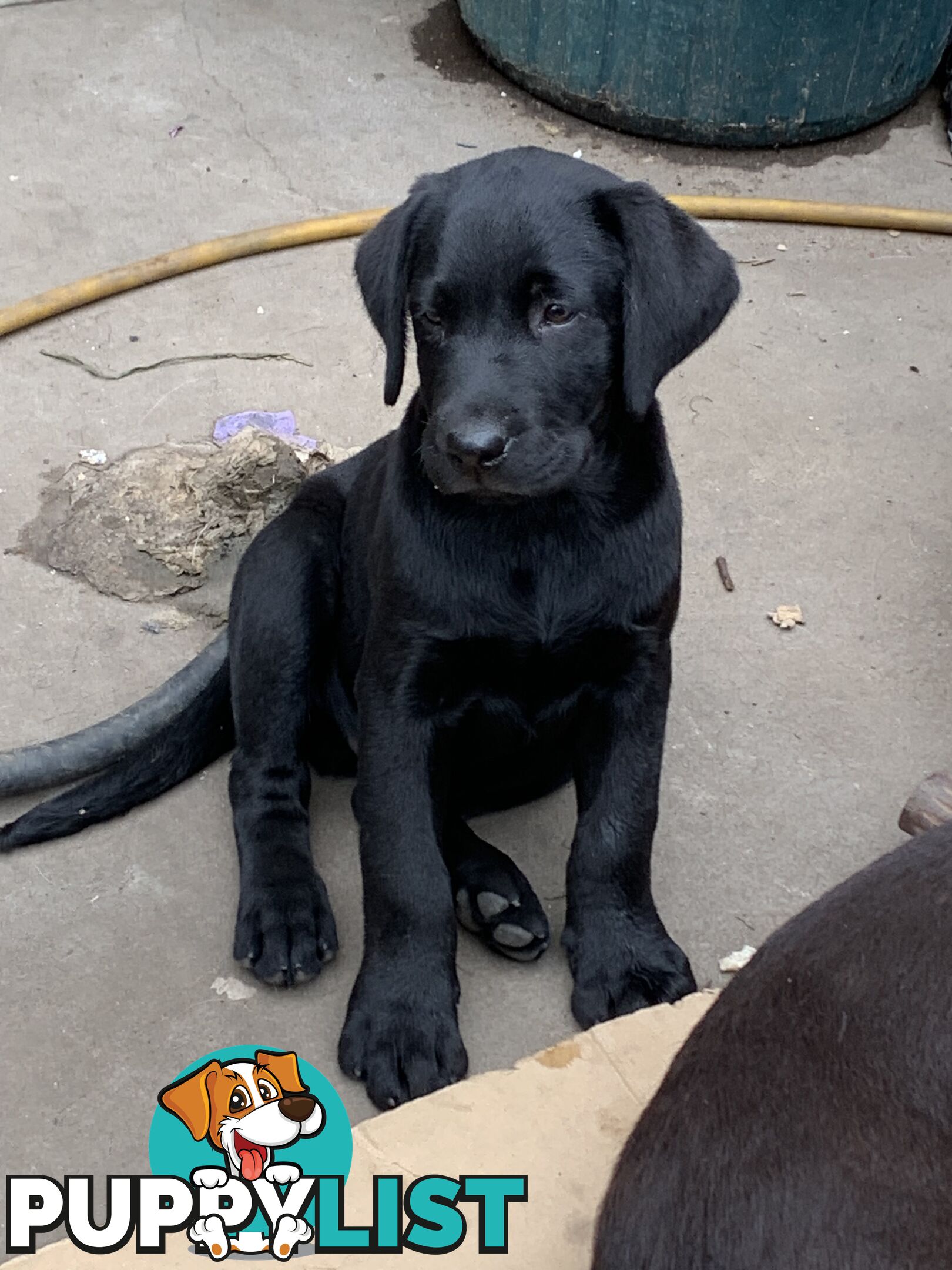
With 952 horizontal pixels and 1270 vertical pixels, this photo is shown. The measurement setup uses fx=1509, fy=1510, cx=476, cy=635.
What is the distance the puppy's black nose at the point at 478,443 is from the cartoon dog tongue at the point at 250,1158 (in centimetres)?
122

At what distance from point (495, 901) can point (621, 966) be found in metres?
0.28

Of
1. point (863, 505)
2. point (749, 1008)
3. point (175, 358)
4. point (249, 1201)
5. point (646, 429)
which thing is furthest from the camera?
point (175, 358)

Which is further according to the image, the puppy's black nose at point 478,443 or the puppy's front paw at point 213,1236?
the puppy's black nose at point 478,443

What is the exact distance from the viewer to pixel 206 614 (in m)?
4.01

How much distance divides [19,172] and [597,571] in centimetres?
394

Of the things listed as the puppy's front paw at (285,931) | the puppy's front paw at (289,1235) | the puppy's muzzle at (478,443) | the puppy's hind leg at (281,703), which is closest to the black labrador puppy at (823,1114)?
the puppy's front paw at (289,1235)

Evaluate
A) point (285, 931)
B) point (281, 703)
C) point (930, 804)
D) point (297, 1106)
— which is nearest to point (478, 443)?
point (281, 703)

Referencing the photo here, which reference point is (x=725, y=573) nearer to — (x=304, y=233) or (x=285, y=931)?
(x=285, y=931)

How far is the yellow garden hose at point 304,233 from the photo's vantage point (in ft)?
16.5

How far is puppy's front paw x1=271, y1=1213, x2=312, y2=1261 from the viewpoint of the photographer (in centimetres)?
246

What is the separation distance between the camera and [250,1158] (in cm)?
255

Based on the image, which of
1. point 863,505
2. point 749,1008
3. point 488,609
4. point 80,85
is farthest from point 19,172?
point 749,1008

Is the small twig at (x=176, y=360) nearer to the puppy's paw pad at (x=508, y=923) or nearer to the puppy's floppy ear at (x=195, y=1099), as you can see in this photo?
the puppy's paw pad at (x=508, y=923)

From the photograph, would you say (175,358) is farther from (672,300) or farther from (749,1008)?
(749,1008)
